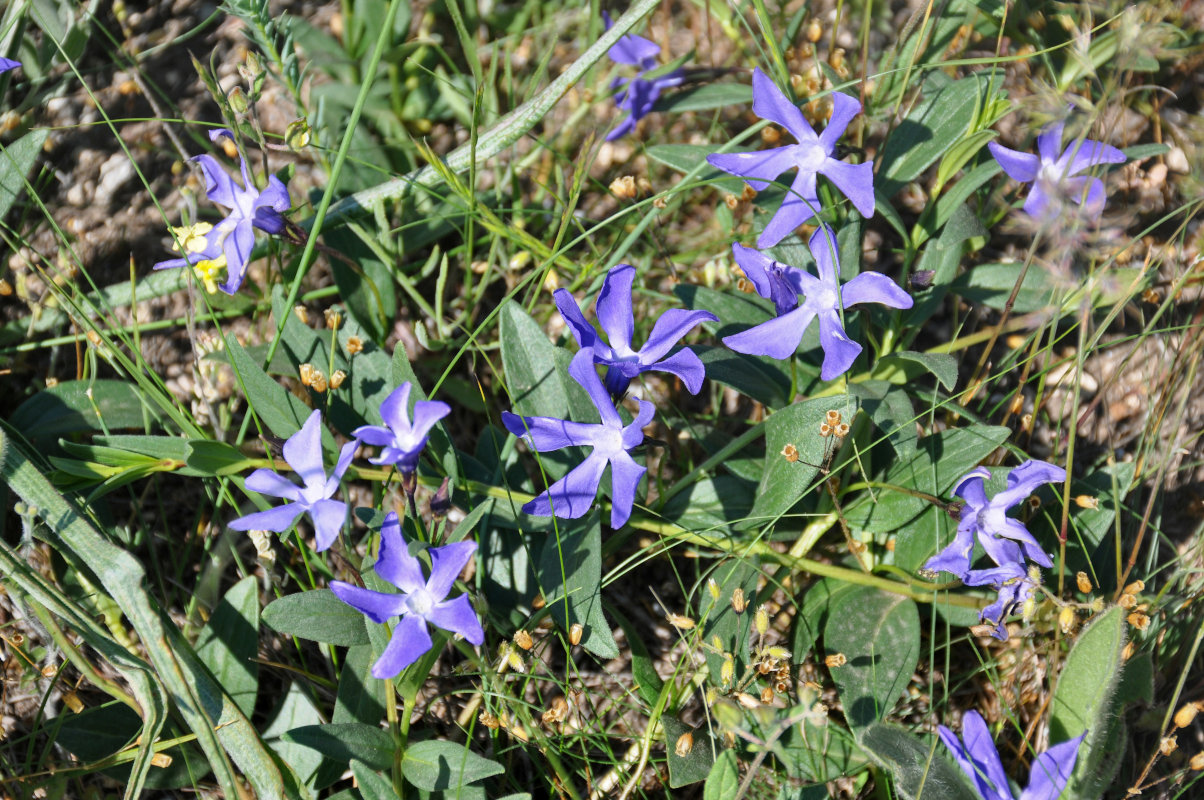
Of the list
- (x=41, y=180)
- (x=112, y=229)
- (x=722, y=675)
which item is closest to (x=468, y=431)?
(x=722, y=675)

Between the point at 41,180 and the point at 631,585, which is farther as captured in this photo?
the point at 41,180

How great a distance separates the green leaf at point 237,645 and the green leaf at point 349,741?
302 millimetres

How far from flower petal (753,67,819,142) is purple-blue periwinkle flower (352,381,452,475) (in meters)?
0.90

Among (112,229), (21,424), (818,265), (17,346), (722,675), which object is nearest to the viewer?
(722,675)

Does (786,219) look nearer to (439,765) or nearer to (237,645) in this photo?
(439,765)

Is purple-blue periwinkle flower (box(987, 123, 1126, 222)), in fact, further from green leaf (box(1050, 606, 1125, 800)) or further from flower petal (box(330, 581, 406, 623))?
flower petal (box(330, 581, 406, 623))

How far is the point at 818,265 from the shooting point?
1.94 m

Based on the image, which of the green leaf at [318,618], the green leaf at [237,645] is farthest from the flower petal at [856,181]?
the green leaf at [237,645]

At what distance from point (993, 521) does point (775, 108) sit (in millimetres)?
944

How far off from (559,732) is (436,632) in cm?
40

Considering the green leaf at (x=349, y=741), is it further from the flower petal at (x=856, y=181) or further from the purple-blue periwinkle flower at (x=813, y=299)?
the flower petal at (x=856, y=181)

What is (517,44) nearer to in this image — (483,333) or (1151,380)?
(483,333)

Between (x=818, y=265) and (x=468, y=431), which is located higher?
(x=818, y=265)

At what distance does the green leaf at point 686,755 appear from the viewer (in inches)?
74.0
